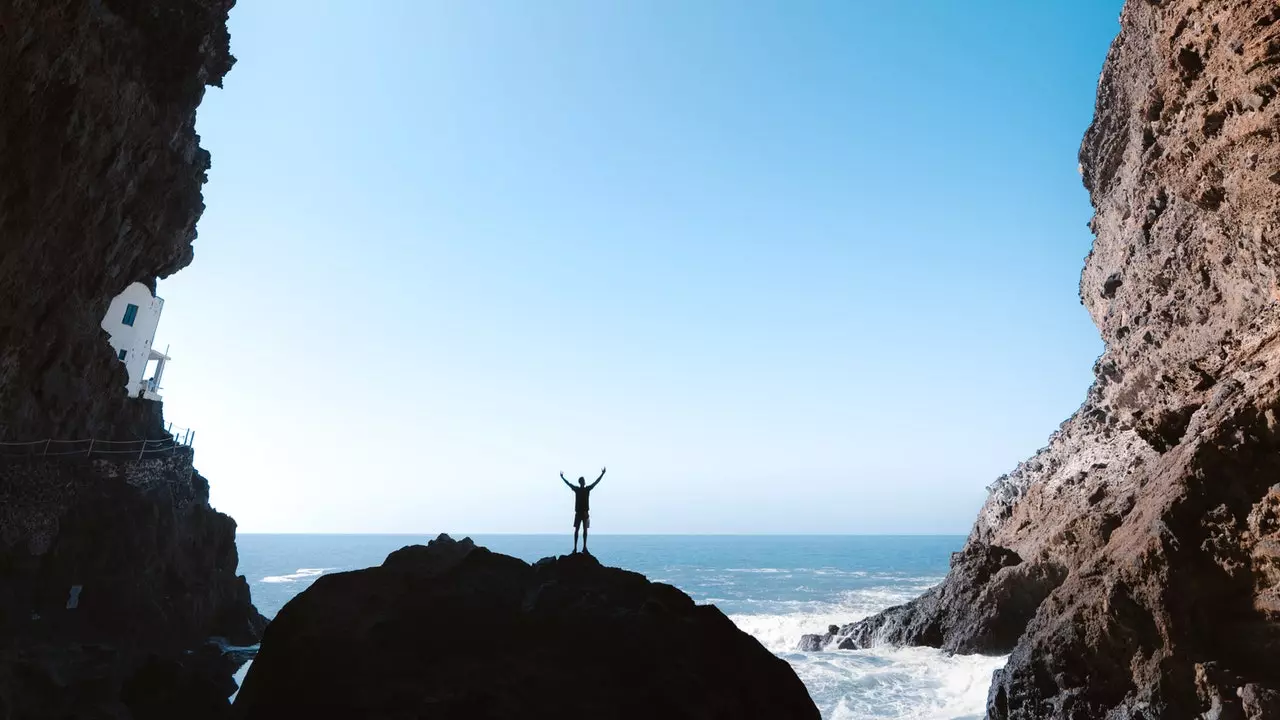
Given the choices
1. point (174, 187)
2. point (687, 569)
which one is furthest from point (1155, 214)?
point (687, 569)

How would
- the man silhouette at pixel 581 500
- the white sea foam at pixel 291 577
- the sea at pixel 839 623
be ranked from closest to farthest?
the man silhouette at pixel 581 500
the sea at pixel 839 623
the white sea foam at pixel 291 577

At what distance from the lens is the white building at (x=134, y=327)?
34.6 meters

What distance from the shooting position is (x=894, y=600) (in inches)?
2004

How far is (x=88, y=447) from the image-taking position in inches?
990

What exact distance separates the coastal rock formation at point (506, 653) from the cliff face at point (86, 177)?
12302 mm

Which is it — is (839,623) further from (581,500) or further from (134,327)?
(134,327)

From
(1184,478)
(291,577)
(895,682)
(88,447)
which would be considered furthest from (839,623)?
(291,577)

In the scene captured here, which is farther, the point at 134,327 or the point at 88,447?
the point at 134,327

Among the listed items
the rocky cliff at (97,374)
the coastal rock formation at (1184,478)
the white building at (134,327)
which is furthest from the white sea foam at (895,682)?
the white building at (134,327)

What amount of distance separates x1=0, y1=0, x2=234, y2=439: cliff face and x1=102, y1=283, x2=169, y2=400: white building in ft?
20.8

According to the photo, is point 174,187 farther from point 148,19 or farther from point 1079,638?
point 1079,638

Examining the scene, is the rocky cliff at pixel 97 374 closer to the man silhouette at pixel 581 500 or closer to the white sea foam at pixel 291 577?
the man silhouette at pixel 581 500

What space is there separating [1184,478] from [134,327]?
142ft

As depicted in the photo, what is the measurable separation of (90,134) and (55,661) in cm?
1314
